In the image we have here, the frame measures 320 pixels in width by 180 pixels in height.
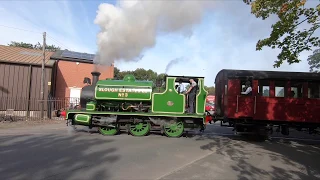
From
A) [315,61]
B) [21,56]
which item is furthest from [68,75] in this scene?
[315,61]

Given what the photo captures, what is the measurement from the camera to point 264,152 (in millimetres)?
8430

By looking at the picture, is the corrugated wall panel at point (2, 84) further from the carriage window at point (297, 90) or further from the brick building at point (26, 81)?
the carriage window at point (297, 90)

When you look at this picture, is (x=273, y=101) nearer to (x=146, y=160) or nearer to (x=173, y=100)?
(x=173, y=100)

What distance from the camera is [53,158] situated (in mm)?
6453

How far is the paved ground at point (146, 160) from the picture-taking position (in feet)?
17.7

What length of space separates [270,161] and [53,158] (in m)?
5.75

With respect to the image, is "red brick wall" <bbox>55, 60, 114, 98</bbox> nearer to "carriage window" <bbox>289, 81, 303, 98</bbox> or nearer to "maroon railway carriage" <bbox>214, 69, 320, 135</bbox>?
"maroon railway carriage" <bbox>214, 69, 320, 135</bbox>

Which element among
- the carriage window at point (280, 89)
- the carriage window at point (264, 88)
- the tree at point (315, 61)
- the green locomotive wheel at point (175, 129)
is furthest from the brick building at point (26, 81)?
the tree at point (315, 61)

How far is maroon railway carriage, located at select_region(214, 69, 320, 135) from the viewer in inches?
417

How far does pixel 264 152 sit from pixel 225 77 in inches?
159

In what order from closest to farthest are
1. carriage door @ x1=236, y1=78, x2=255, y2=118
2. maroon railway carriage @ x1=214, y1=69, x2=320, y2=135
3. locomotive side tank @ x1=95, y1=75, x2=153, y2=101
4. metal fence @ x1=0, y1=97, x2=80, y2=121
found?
1. maroon railway carriage @ x1=214, y1=69, x2=320, y2=135
2. carriage door @ x1=236, y1=78, x2=255, y2=118
3. locomotive side tank @ x1=95, y1=75, x2=153, y2=101
4. metal fence @ x1=0, y1=97, x2=80, y2=121

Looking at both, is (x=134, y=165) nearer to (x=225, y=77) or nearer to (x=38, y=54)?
(x=225, y=77)

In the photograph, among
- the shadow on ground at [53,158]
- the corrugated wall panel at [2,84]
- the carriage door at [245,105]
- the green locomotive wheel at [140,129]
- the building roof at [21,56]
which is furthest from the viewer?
the building roof at [21,56]

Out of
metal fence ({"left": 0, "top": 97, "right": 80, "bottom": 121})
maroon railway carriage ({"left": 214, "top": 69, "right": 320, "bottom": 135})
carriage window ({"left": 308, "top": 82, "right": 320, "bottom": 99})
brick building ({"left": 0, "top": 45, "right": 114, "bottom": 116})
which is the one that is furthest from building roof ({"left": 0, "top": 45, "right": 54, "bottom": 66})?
carriage window ({"left": 308, "top": 82, "right": 320, "bottom": 99})
